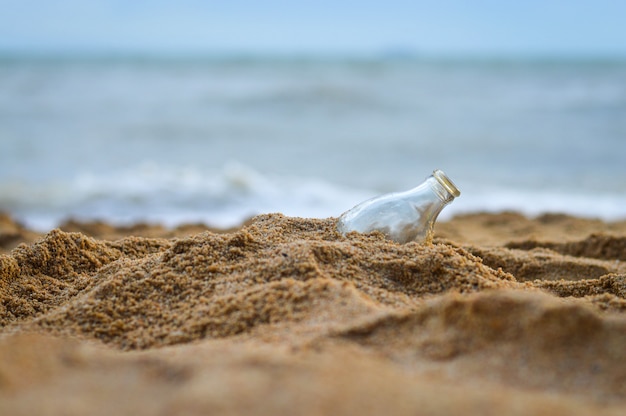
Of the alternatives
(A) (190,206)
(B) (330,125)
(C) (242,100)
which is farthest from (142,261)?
(C) (242,100)

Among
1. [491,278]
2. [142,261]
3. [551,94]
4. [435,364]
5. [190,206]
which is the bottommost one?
[435,364]

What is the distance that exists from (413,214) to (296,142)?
27.3 ft

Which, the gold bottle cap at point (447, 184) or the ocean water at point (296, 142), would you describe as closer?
the gold bottle cap at point (447, 184)

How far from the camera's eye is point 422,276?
6.42 feet

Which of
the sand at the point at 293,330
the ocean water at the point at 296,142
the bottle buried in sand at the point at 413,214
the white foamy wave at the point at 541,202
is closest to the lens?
the sand at the point at 293,330

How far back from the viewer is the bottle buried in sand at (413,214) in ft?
7.29

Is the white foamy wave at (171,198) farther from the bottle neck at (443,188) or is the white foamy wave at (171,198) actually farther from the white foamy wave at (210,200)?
the bottle neck at (443,188)

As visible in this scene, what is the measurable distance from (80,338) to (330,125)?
10.6 m

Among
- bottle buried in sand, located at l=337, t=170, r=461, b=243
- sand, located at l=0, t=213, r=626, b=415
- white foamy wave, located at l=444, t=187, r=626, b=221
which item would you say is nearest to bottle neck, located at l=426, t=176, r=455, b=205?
bottle buried in sand, located at l=337, t=170, r=461, b=243

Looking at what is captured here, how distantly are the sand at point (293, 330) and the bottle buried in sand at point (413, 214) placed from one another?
82 millimetres

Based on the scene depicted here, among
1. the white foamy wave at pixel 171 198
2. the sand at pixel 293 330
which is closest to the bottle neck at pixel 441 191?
the sand at pixel 293 330

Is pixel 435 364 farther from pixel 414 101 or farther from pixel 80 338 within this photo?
pixel 414 101

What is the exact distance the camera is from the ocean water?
21.0ft

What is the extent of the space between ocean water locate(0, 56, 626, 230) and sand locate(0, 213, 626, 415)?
134 inches
